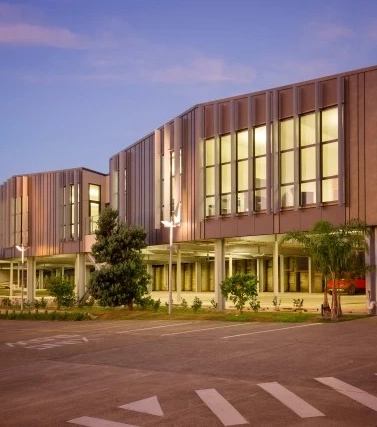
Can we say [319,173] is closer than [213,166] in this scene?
Yes

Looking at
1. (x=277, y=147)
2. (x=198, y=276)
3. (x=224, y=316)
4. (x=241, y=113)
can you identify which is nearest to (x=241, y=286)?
(x=224, y=316)

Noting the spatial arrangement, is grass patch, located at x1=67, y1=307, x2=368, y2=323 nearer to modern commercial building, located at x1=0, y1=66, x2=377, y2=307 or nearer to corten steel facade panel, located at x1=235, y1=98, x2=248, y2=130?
modern commercial building, located at x1=0, y1=66, x2=377, y2=307

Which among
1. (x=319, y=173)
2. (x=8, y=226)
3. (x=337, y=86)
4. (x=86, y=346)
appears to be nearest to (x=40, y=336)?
(x=86, y=346)

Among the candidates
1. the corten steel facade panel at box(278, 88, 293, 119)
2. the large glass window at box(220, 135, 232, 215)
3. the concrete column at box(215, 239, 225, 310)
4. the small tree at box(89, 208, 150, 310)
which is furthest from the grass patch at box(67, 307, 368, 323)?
the corten steel facade panel at box(278, 88, 293, 119)

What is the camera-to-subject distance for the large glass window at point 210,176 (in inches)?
1330

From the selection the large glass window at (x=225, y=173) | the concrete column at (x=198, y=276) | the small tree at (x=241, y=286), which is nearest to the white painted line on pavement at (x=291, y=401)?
the small tree at (x=241, y=286)

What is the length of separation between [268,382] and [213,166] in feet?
72.6

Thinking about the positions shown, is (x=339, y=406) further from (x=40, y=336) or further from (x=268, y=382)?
(x=40, y=336)

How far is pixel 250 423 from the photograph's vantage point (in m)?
9.12

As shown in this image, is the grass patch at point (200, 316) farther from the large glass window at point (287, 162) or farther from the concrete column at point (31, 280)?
the concrete column at point (31, 280)

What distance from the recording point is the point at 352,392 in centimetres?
1100

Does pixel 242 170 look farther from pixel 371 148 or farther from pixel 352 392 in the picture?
pixel 352 392

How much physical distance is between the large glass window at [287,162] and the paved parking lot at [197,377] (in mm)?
7981

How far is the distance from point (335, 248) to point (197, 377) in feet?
41.1
